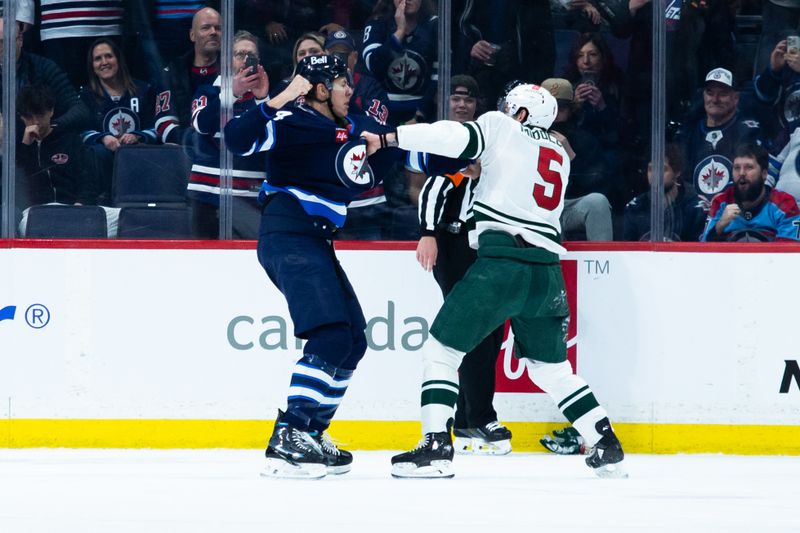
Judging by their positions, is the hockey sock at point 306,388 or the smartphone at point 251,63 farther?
the smartphone at point 251,63

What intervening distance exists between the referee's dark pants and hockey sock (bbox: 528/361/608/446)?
1.99 feet

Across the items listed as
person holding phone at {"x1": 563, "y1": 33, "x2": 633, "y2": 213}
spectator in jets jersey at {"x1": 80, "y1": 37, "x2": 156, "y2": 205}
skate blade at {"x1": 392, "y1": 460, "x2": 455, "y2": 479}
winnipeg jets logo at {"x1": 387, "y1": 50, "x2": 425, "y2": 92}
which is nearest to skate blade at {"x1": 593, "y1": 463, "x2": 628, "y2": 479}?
skate blade at {"x1": 392, "y1": 460, "x2": 455, "y2": 479}

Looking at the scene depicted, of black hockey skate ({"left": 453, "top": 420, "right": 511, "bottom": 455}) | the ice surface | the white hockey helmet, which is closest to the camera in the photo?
the ice surface

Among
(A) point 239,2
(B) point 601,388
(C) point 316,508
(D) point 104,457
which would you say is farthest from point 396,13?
(C) point 316,508

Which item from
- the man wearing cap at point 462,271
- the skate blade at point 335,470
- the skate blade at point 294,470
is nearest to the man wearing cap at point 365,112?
the man wearing cap at point 462,271

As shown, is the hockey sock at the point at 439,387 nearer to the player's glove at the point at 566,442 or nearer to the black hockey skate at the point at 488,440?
the black hockey skate at the point at 488,440

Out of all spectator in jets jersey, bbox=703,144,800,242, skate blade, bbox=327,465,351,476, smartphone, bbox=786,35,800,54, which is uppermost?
smartphone, bbox=786,35,800,54

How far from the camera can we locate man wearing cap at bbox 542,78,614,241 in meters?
5.31

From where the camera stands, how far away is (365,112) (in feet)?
17.8

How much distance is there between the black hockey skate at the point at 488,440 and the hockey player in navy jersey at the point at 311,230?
71cm

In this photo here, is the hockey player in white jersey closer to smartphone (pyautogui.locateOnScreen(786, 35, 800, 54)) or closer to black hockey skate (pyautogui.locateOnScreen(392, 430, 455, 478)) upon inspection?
black hockey skate (pyautogui.locateOnScreen(392, 430, 455, 478))

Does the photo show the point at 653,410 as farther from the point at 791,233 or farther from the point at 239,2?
the point at 239,2

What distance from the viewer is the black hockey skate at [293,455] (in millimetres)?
4289

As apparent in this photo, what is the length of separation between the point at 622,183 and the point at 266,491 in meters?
2.10
